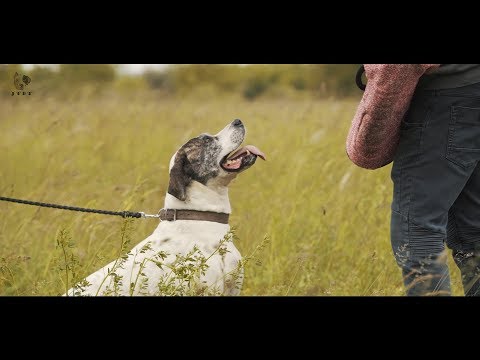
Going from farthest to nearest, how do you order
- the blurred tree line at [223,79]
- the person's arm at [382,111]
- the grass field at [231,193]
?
the blurred tree line at [223,79] → the grass field at [231,193] → the person's arm at [382,111]

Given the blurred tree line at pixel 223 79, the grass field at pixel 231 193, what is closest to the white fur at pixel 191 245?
the grass field at pixel 231 193

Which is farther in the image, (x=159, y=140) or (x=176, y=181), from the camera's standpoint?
(x=159, y=140)

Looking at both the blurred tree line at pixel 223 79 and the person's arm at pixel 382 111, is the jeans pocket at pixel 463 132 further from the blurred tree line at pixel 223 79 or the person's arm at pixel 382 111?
the blurred tree line at pixel 223 79

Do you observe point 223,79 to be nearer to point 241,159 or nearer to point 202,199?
point 241,159

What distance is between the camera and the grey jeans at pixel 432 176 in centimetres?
310

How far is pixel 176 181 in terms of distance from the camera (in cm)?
391

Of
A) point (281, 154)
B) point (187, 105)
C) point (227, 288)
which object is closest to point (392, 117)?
point (227, 288)

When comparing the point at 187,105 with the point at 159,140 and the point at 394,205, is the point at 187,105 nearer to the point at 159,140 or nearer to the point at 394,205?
the point at 159,140

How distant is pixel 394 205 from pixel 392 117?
→ 430mm

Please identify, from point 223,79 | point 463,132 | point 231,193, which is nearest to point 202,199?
point 463,132

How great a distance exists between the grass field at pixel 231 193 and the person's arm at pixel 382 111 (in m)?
0.83
